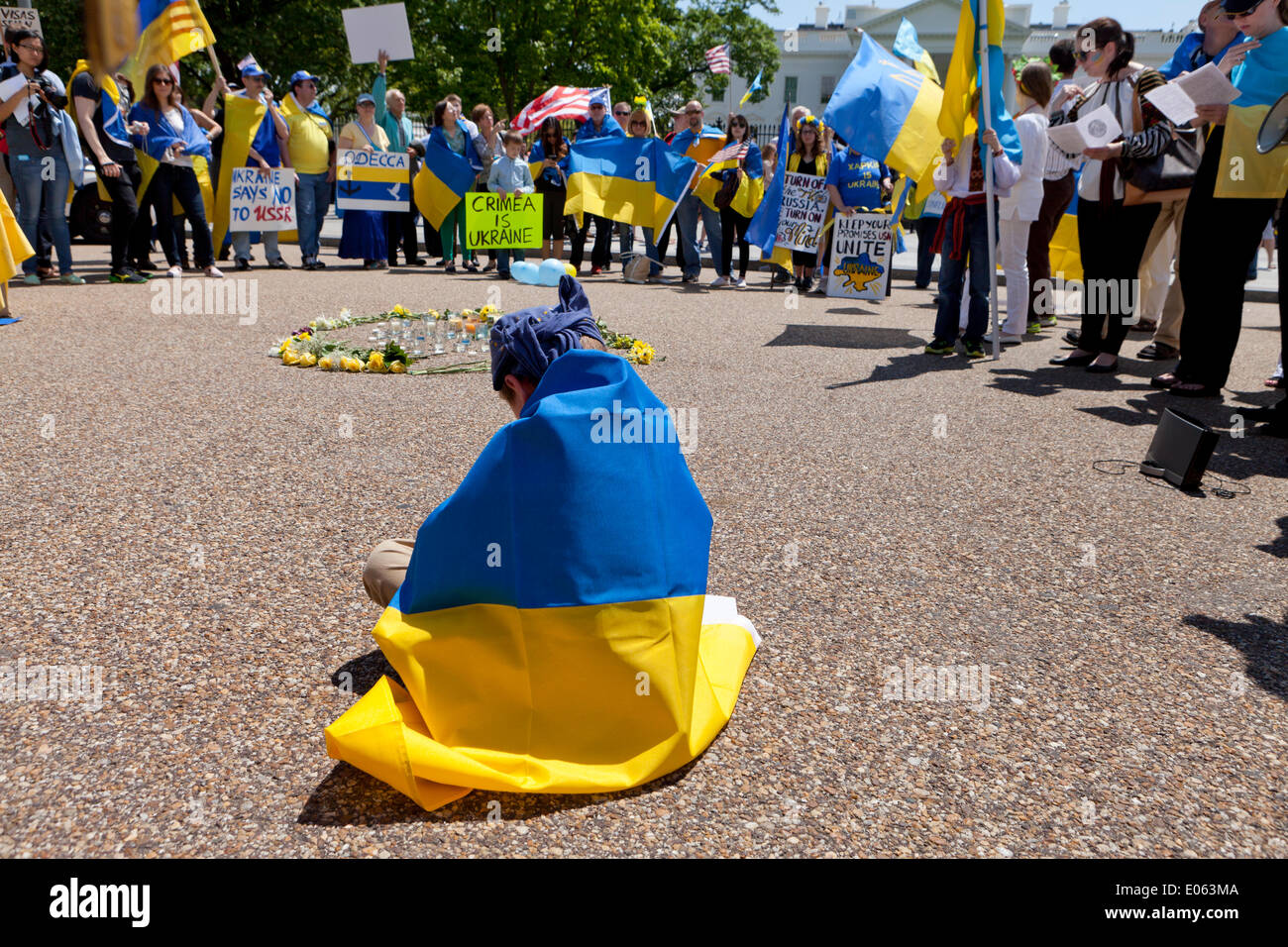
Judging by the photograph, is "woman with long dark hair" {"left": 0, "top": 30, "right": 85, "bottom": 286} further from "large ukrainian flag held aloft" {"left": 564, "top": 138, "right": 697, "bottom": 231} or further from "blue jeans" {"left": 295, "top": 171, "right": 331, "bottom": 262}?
"large ukrainian flag held aloft" {"left": 564, "top": 138, "right": 697, "bottom": 231}

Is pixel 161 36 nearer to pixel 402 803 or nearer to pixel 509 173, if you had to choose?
pixel 509 173

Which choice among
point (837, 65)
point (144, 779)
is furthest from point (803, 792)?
point (837, 65)

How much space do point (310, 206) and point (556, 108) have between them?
215 inches

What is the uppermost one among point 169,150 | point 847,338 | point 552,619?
Answer: point 169,150

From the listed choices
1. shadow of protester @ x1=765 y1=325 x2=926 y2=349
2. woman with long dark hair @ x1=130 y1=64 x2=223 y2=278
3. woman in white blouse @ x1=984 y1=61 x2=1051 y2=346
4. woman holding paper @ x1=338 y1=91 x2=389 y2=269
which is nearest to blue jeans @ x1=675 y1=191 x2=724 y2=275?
woman holding paper @ x1=338 y1=91 x2=389 y2=269

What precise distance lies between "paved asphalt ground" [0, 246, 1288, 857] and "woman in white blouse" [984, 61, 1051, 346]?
223 centimetres

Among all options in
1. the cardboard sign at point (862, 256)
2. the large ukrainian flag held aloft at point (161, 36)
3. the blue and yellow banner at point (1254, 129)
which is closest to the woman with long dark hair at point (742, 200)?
the cardboard sign at point (862, 256)

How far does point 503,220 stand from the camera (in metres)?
13.9

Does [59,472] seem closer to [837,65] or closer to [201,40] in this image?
[201,40]

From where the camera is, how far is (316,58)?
27.7 metres

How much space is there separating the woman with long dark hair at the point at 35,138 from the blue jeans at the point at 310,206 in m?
3.36

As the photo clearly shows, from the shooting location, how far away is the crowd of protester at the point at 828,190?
6.99m

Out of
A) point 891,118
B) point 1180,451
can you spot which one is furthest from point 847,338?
point 1180,451
